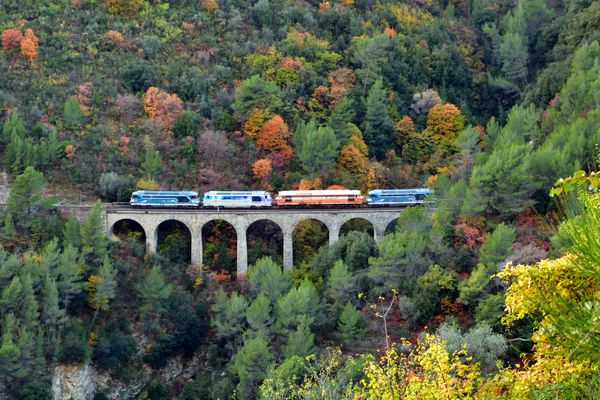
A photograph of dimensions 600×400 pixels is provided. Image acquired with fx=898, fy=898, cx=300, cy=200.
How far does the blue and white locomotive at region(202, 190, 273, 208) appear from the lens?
55812 mm

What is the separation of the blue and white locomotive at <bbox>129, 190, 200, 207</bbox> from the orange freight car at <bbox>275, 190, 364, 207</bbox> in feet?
17.8

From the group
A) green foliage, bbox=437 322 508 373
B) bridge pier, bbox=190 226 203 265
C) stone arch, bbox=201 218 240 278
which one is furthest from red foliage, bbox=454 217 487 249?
bridge pier, bbox=190 226 203 265

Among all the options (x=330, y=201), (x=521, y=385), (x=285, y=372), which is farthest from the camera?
(x=330, y=201)

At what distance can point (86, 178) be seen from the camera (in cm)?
5728

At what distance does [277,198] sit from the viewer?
185 feet

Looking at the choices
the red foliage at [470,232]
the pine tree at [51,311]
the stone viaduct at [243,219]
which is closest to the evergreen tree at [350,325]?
the red foliage at [470,232]

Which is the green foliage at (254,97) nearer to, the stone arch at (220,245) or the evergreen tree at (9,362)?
the stone arch at (220,245)

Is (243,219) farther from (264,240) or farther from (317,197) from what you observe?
(317,197)

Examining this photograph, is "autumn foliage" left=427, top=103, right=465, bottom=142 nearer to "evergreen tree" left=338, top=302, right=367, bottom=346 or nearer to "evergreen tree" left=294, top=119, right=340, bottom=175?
"evergreen tree" left=294, top=119, right=340, bottom=175

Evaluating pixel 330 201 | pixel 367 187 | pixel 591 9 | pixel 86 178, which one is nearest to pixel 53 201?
pixel 86 178

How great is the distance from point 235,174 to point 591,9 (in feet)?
102

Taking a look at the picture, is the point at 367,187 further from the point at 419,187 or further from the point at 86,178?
the point at 86,178

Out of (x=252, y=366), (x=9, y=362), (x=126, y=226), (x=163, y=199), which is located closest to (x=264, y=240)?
(x=163, y=199)

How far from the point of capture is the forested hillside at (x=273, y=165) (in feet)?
147
